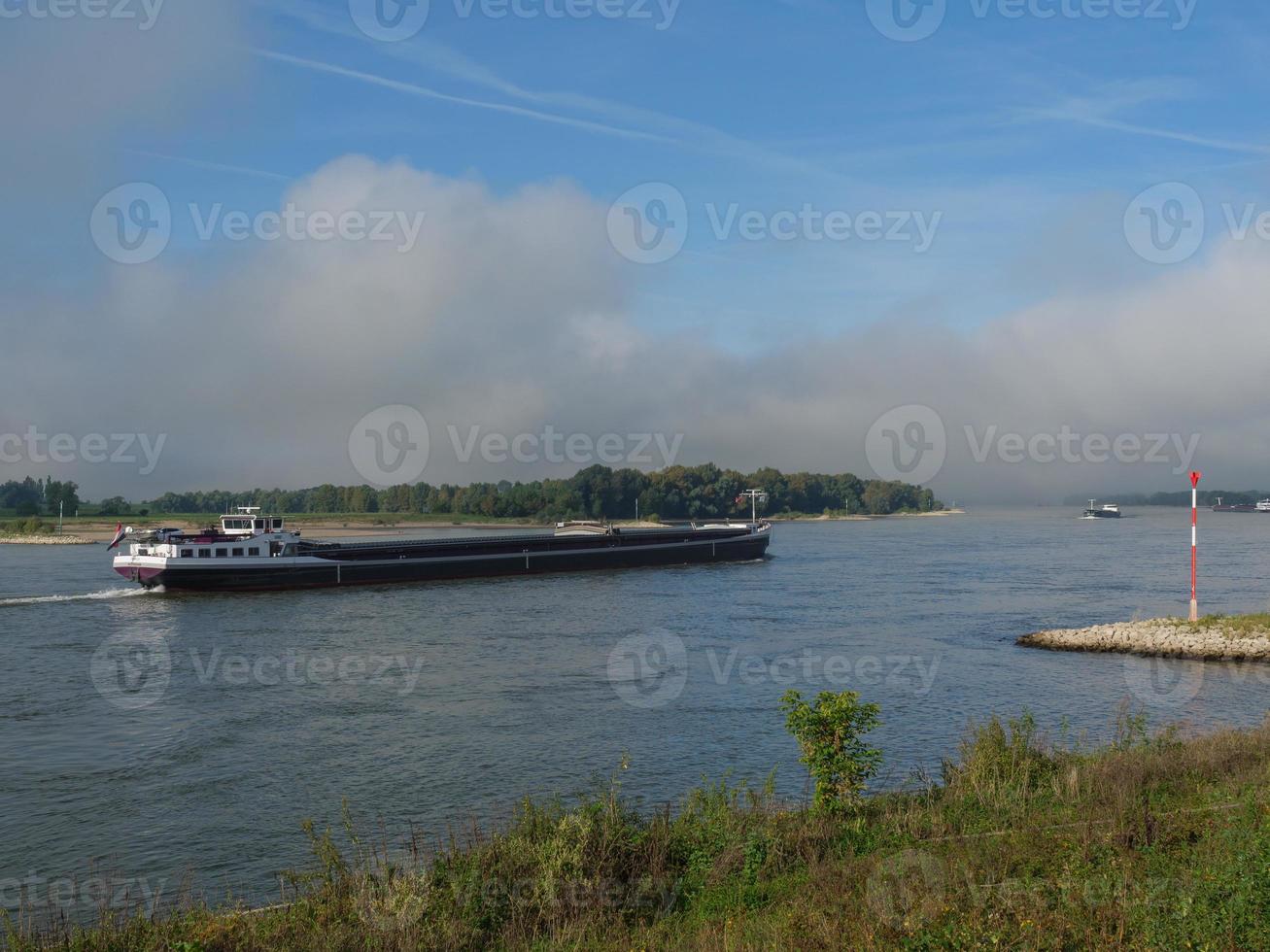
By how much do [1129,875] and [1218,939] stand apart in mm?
1962

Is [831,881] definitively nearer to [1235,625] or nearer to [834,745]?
[834,745]

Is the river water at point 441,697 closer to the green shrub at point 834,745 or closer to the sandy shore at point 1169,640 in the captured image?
the sandy shore at point 1169,640

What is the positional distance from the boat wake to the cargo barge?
1068 millimetres

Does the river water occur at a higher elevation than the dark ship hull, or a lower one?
lower

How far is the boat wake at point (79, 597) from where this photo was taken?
4578 centimetres

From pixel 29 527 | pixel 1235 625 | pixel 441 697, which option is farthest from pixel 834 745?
pixel 29 527

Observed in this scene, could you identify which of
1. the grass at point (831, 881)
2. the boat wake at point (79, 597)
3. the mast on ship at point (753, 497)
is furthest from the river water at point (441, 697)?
the mast on ship at point (753, 497)

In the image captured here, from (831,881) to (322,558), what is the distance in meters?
55.0

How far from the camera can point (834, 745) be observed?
1321 centimetres

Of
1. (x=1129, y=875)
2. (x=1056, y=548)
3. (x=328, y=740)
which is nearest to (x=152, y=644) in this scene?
(x=328, y=740)

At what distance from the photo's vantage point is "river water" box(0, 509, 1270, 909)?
16109mm

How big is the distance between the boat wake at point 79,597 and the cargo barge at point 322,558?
107 cm

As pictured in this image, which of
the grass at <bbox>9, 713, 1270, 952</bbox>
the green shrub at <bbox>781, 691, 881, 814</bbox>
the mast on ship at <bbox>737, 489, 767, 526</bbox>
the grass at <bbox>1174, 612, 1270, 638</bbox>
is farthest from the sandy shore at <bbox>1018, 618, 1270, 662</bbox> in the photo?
the mast on ship at <bbox>737, 489, 767, 526</bbox>

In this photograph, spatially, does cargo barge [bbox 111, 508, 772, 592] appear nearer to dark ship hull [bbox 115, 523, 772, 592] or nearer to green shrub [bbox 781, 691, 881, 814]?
dark ship hull [bbox 115, 523, 772, 592]
